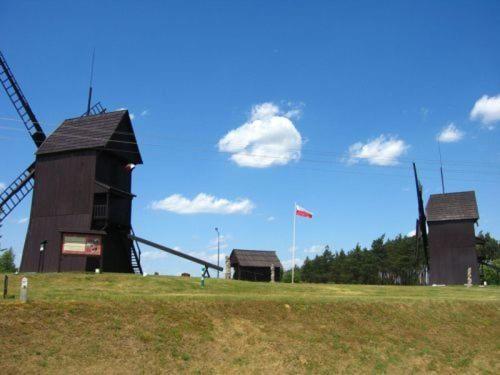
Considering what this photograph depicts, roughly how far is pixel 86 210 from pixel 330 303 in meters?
23.0

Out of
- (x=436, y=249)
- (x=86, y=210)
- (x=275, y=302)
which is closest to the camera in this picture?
(x=275, y=302)

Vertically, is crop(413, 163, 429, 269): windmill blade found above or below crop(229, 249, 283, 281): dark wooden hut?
above

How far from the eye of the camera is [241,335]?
66.5 feet

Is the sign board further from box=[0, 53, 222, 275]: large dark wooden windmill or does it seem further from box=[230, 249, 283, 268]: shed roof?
box=[230, 249, 283, 268]: shed roof

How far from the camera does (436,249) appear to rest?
191 ft

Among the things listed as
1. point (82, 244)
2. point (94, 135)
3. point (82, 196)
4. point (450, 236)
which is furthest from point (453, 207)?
point (82, 244)

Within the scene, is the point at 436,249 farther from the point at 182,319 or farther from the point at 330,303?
the point at 182,319

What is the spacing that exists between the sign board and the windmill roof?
27.0 feet

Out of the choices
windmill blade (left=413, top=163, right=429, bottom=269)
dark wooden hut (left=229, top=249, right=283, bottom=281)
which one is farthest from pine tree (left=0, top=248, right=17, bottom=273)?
windmill blade (left=413, top=163, right=429, bottom=269)

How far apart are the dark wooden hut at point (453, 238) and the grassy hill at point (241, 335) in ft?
99.4

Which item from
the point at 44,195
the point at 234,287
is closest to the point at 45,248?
the point at 44,195

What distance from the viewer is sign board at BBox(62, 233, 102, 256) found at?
Result: 3603 centimetres

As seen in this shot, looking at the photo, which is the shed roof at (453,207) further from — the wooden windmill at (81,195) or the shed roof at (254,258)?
the wooden windmill at (81,195)

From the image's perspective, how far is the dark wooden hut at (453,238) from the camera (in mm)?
56438
